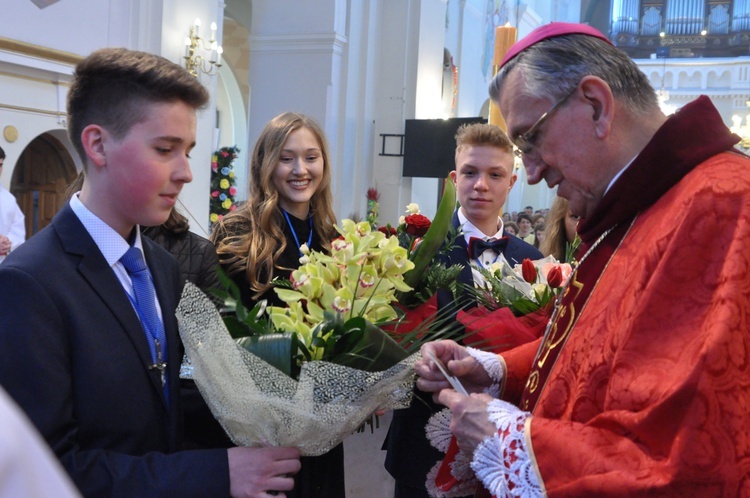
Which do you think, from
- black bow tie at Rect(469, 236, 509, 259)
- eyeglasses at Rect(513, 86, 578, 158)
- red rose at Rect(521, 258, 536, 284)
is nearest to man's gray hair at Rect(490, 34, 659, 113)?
eyeglasses at Rect(513, 86, 578, 158)

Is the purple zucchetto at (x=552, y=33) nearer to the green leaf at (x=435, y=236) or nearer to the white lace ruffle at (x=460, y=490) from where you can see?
the green leaf at (x=435, y=236)

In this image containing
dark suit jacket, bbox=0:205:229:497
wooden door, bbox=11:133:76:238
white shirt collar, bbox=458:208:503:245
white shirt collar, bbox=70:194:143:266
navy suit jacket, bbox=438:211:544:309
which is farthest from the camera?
wooden door, bbox=11:133:76:238

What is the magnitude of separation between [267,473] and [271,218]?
1780mm

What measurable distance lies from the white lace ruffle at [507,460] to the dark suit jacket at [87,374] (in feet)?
1.59

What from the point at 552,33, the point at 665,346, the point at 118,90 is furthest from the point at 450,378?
the point at 118,90

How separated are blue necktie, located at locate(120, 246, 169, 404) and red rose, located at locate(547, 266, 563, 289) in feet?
3.55

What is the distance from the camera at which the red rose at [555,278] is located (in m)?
2.24

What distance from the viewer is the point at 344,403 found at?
144 cm

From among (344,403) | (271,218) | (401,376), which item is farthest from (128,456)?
(271,218)

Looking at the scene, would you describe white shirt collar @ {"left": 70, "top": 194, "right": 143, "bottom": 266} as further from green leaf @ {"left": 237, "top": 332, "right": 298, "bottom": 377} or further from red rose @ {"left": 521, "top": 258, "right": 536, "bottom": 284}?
red rose @ {"left": 521, "top": 258, "right": 536, "bottom": 284}

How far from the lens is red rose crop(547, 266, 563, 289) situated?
2.24 m

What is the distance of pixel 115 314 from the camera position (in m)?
1.54

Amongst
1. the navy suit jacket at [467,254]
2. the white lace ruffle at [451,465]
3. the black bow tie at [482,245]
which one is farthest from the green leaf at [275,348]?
the black bow tie at [482,245]

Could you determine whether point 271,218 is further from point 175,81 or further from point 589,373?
point 589,373
